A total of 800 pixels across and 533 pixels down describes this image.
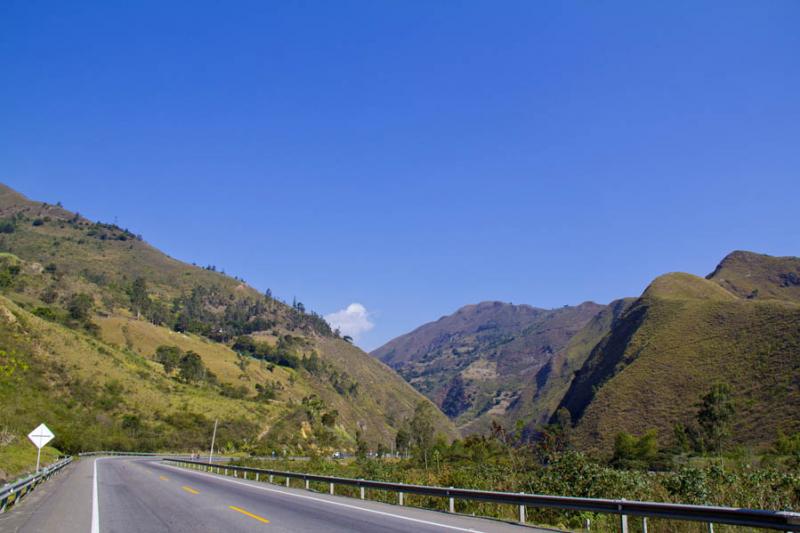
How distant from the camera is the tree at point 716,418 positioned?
78963 mm

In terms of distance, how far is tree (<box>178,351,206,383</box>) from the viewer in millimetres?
113844

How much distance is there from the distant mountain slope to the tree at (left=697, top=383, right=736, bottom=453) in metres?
3.88

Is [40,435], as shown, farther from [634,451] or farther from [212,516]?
[634,451]

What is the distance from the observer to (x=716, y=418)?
80375 mm

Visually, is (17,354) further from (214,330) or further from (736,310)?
(736,310)

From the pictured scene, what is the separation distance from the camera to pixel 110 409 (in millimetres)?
81062

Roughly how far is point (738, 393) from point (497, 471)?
94.0 meters

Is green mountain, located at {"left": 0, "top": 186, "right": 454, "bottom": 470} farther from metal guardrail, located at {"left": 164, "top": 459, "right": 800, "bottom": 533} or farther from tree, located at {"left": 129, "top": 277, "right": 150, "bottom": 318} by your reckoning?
metal guardrail, located at {"left": 164, "top": 459, "right": 800, "bottom": 533}

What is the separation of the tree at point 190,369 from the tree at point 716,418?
92.2m

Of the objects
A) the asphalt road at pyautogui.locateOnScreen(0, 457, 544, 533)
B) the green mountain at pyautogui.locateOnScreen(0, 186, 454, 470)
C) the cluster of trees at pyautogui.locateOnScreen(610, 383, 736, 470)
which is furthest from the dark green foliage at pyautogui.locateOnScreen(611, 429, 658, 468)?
the asphalt road at pyautogui.locateOnScreen(0, 457, 544, 533)

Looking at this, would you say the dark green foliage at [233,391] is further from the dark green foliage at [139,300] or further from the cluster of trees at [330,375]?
the cluster of trees at [330,375]

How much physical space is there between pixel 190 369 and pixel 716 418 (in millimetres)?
94693

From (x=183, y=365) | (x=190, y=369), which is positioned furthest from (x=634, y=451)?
(x=183, y=365)

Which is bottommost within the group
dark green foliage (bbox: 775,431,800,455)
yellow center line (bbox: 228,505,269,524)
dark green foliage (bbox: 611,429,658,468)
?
dark green foliage (bbox: 611,429,658,468)
